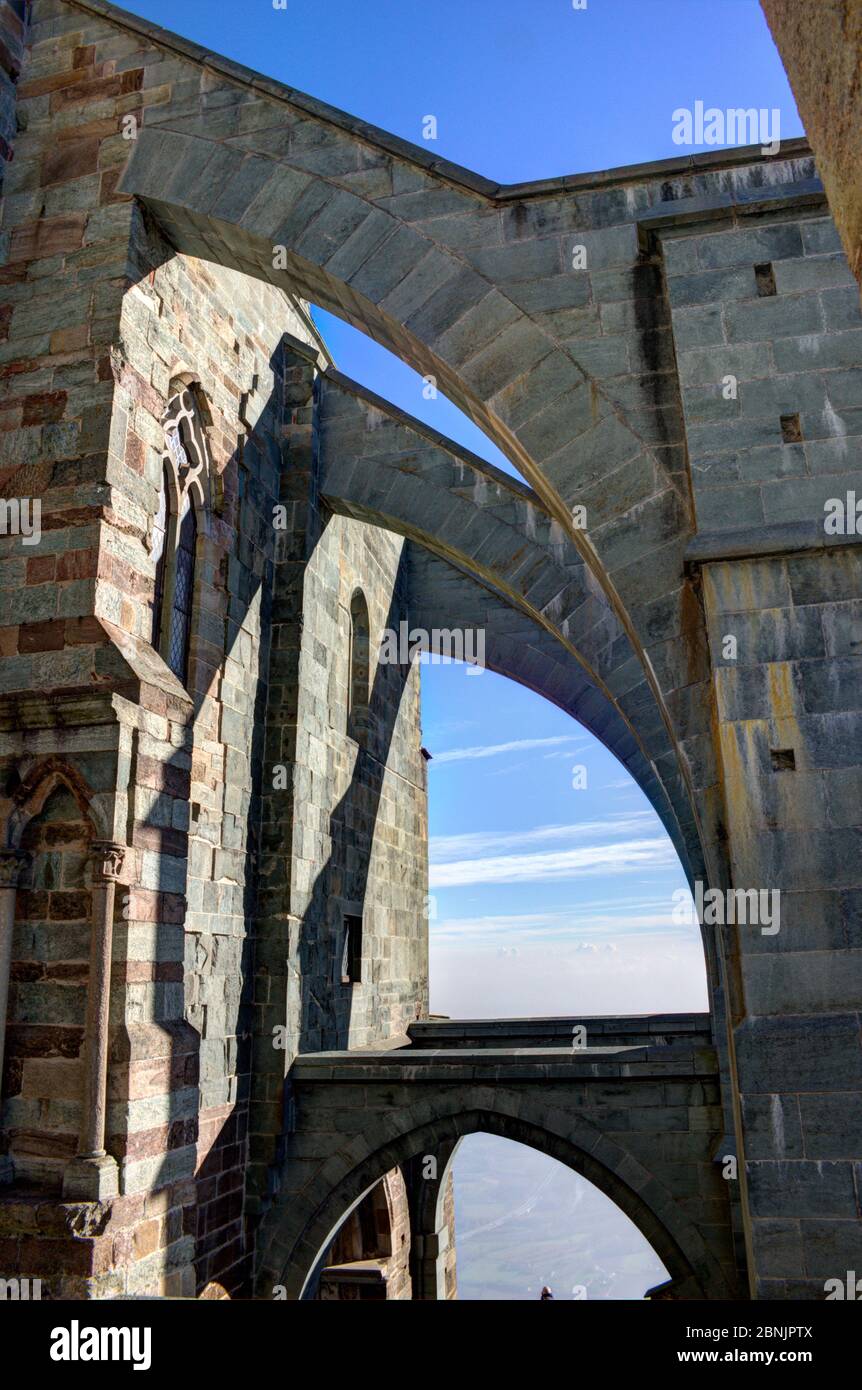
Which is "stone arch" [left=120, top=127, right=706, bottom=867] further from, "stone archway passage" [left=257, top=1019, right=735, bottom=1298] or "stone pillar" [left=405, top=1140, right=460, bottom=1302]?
"stone pillar" [left=405, top=1140, right=460, bottom=1302]

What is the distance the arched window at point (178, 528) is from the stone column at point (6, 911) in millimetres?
2372

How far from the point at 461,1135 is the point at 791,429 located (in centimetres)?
642

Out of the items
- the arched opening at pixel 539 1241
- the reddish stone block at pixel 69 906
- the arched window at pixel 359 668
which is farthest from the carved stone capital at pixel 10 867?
the arched opening at pixel 539 1241

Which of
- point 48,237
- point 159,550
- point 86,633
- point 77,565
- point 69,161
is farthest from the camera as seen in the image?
point 159,550

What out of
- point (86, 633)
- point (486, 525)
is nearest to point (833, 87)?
point (86, 633)

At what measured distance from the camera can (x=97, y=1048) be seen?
5.10 m

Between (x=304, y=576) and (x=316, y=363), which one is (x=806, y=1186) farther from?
(x=316, y=363)

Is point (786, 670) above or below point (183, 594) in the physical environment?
below

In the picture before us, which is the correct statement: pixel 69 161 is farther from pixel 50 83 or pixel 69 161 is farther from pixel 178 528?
pixel 178 528

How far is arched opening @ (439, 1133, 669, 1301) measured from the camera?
4198 inches

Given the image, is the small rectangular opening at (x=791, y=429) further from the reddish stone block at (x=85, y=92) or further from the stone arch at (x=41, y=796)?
the reddish stone block at (x=85, y=92)

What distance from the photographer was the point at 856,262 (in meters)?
1.31

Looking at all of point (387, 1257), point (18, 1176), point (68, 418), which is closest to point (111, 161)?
point (68, 418)

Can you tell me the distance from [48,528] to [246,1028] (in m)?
4.55
